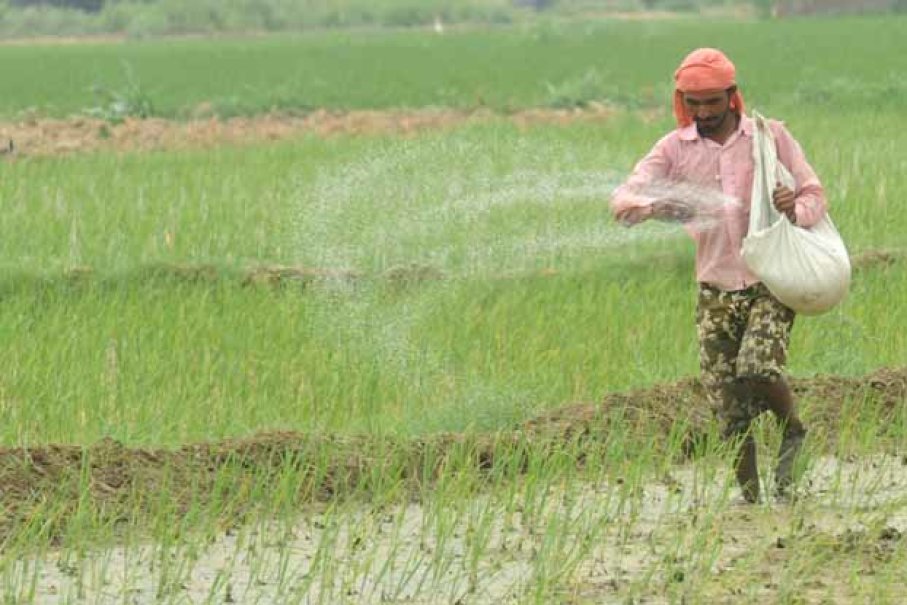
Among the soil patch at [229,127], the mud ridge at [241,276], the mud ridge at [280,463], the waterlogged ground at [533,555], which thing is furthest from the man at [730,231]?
the soil patch at [229,127]

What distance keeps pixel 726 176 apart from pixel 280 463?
1287mm

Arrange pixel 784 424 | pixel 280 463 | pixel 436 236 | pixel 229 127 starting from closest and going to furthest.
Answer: pixel 784 424 → pixel 280 463 → pixel 436 236 → pixel 229 127

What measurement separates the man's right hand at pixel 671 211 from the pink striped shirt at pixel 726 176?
4.2 inches

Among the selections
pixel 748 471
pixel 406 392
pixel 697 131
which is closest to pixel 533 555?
pixel 748 471

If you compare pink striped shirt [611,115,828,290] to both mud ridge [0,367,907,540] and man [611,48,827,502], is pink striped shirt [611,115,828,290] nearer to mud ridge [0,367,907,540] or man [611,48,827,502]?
man [611,48,827,502]

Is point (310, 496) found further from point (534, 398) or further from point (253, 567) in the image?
point (534, 398)

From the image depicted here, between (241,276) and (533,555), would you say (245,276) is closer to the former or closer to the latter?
(241,276)

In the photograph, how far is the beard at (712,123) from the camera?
15.9ft

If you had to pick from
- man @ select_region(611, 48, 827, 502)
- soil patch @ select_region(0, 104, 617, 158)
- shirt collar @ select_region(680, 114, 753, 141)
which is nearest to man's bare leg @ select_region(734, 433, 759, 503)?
man @ select_region(611, 48, 827, 502)

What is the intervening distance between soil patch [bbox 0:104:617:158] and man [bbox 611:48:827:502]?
29.4ft

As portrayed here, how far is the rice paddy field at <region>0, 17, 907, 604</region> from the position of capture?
4504mm

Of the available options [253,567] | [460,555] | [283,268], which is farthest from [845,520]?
[283,268]

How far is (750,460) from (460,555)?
2.77 ft

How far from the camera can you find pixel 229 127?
16.5 meters
